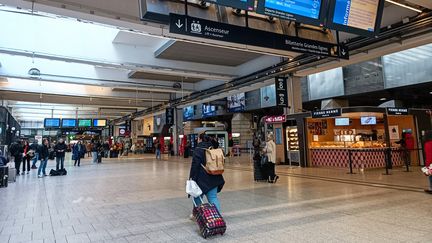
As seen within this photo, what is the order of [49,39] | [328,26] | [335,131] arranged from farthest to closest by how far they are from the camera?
[335,131] → [49,39] → [328,26]

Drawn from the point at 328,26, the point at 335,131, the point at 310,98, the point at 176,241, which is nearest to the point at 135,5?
the point at 328,26

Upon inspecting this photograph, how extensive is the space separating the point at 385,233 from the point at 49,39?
11.6 m

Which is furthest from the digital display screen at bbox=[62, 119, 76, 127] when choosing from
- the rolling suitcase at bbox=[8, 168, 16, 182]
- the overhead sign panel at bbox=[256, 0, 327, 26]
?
the overhead sign panel at bbox=[256, 0, 327, 26]

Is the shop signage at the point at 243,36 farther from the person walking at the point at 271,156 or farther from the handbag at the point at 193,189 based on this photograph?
the person walking at the point at 271,156

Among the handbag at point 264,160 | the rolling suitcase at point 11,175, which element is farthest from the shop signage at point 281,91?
the rolling suitcase at point 11,175

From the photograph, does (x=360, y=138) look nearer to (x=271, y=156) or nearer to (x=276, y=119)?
(x=276, y=119)

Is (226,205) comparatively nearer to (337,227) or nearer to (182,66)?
(337,227)

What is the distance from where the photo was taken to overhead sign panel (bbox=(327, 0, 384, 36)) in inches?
203

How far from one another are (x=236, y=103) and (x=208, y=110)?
3746 millimetres

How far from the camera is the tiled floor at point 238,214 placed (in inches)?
145

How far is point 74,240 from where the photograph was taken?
3676 millimetres

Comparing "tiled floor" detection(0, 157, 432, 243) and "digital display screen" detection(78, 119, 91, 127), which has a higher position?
"digital display screen" detection(78, 119, 91, 127)

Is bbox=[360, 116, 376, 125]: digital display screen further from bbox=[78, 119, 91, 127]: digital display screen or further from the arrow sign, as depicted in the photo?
bbox=[78, 119, 91, 127]: digital display screen

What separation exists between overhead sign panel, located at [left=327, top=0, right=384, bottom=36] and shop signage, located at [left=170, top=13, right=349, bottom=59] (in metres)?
0.88
